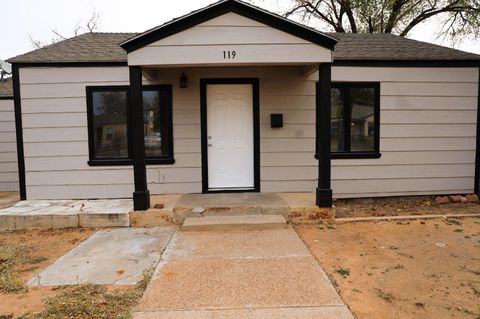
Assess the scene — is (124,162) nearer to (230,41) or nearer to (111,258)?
(111,258)

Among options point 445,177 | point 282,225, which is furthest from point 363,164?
point 282,225

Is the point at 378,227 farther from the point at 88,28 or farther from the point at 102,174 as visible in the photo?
the point at 88,28

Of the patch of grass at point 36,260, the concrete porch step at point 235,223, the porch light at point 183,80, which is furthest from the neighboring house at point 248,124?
the patch of grass at point 36,260

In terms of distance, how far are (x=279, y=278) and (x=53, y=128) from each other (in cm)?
521

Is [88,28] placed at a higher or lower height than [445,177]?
higher

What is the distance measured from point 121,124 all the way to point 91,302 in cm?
420

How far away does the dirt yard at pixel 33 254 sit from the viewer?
122 inches

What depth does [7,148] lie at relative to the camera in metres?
8.82

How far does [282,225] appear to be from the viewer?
520cm

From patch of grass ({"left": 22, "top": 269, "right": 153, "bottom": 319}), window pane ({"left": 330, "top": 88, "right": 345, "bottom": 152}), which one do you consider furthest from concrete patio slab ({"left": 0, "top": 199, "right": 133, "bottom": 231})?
window pane ({"left": 330, "top": 88, "right": 345, "bottom": 152})

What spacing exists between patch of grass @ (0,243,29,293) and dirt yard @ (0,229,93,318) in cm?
1

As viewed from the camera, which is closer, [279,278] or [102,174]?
[279,278]

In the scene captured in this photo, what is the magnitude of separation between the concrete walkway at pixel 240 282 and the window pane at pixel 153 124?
2.50 meters

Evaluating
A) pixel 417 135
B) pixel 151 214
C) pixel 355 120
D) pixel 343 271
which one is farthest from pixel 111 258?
pixel 417 135
